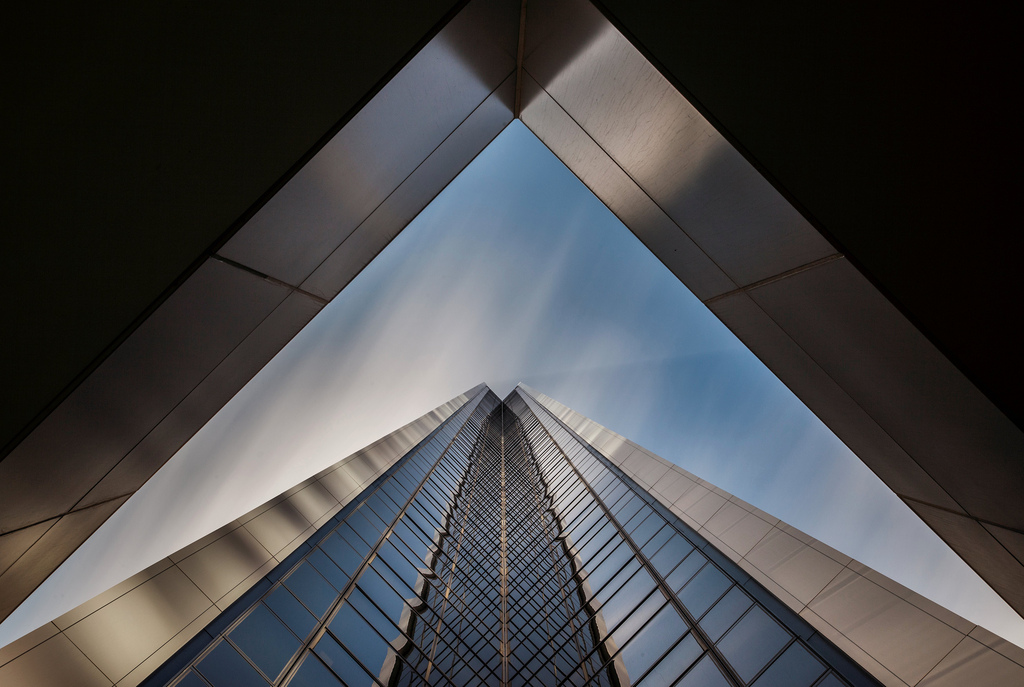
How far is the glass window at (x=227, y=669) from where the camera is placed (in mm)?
6641

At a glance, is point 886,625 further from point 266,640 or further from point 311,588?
point 311,588

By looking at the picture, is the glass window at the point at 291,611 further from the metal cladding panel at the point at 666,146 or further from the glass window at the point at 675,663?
the metal cladding panel at the point at 666,146

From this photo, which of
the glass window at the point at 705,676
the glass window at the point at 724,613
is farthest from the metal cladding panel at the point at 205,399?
the glass window at the point at 724,613

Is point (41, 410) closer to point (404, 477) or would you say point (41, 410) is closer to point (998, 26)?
point (998, 26)

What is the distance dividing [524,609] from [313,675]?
758 centimetres

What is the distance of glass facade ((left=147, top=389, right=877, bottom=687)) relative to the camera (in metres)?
7.74

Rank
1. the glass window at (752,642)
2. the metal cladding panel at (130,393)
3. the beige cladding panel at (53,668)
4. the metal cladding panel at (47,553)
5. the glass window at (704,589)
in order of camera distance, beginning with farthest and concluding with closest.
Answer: the glass window at (704,589), the glass window at (752,642), the metal cladding panel at (47,553), the beige cladding panel at (53,668), the metal cladding panel at (130,393)

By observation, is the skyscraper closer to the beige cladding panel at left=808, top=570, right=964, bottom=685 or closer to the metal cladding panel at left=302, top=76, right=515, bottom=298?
the beige cladding panel at left=808, top=570, right=964, bottom=685

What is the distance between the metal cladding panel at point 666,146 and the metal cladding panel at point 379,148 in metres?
0.83

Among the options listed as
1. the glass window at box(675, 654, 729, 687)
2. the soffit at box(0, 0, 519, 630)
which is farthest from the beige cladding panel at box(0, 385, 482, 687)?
the glass window at box(675, 654, 729, 687)

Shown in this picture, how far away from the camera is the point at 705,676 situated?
7.82 m

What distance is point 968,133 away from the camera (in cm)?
446

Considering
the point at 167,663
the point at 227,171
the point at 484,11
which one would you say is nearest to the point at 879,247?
the point at 484,11

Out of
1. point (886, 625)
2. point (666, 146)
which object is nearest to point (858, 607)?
point (886, 625)
